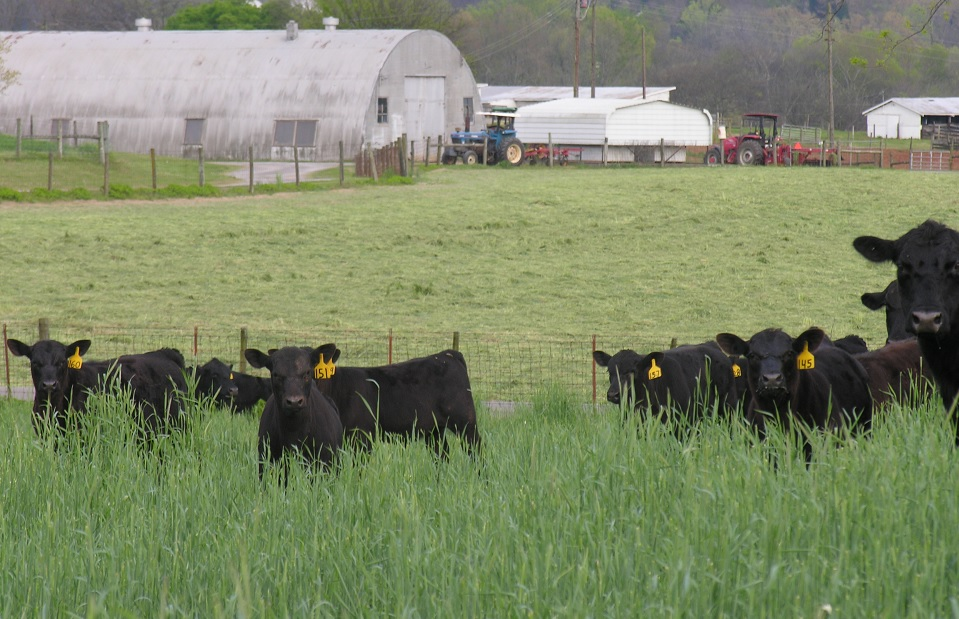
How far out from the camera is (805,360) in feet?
26.2

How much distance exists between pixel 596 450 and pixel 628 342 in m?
10.8

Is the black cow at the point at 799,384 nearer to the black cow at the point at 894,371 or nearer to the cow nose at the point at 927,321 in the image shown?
the black cow at the point at 894,371

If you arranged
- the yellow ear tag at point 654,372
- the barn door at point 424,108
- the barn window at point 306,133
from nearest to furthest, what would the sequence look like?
the yellow ear tag at point 654,372
the barn window at point 306,133
the barn door at point 424,108

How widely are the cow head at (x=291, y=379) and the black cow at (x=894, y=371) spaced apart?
12.7 feet

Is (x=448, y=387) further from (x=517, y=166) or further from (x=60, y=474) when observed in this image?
(x=517, y=166)

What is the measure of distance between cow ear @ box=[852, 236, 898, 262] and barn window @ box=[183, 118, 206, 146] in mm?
45489

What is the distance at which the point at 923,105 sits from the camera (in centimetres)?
8200

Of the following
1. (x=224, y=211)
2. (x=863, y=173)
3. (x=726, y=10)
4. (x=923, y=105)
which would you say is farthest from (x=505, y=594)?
(x=726, y=10)

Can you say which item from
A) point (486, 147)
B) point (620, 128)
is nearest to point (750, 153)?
point (620, 128)

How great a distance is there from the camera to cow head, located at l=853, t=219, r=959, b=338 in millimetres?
5891

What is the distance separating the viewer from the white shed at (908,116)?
80.8 meters

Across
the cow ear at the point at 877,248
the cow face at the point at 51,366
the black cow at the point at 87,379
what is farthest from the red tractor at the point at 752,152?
the cow ear at the point at 877,248

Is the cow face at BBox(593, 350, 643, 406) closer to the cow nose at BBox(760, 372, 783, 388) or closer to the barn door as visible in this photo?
the cow nose at BBox(760, 372, 783, 388)

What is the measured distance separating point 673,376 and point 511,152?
3899 centimetres
